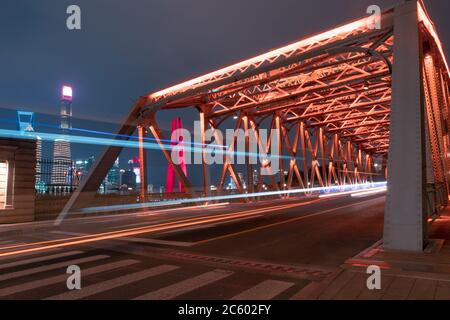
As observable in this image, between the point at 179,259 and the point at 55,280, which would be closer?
the point at 55,280

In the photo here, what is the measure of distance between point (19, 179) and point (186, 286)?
14.0 m

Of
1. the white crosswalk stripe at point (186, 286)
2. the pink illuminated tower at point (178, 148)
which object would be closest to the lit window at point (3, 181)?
the white crosswalk stripe at point (186, 286)

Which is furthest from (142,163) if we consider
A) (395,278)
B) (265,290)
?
(395,278)

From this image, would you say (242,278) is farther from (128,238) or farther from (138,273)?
(128,238)

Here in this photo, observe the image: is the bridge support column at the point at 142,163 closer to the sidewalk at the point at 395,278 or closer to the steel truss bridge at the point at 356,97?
the steel truss bridge at the point at 356,97

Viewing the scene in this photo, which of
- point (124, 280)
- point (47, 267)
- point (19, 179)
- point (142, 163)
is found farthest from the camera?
point (142, 163)

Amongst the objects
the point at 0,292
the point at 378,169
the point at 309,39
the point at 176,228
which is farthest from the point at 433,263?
the point at 378,169

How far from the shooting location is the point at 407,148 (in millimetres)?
9281

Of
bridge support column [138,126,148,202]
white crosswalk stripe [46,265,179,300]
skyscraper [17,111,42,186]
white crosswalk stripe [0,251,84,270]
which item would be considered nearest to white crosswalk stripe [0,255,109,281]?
white crosswalk stripe [0,251,84,270]

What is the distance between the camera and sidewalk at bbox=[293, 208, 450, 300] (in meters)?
5.59

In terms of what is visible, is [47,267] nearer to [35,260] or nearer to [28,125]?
[35,260]

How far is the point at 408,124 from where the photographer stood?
9367 mm

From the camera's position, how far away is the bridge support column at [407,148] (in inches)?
351

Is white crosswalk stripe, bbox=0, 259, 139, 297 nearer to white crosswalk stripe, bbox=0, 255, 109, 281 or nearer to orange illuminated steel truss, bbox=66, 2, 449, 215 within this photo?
white crosswalk stripe, bbox=0, 255, 109, 281
